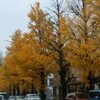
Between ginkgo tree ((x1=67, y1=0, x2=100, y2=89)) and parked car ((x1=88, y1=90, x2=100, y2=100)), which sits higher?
ginkgo tree ((x1=67, y1=0, x2=100, y2=89))

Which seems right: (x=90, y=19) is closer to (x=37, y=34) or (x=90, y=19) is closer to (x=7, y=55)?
(x=37, y=34)

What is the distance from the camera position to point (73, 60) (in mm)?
39344

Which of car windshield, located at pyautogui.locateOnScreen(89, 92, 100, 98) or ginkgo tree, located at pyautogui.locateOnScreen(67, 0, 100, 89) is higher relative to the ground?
ginkgo tree, located at pyautogui.locateOnScreen(67, 0, 100, 89)

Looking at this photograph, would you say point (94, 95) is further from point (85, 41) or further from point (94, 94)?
point (85, 41)

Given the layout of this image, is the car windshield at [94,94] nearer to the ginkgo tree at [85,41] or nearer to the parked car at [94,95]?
the parked car at [94,95]

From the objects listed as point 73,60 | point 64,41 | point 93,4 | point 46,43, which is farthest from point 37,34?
point 93,4

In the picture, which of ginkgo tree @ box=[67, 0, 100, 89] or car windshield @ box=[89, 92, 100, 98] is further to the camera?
car windshield @ box=[89, 92, 100, 98]

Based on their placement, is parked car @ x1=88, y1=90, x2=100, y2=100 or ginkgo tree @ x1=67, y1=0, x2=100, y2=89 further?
parked car @ x1=88, y1=90, x2=100, y2=100

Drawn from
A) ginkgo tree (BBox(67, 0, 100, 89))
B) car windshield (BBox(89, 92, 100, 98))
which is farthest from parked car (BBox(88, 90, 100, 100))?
ginkgo tree (BBox(67, 0, 100, 89))

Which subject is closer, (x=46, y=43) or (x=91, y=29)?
(x=91, y=29)

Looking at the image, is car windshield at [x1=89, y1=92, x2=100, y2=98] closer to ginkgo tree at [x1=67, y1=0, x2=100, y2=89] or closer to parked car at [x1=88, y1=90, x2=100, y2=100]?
parked car at [x1=88, y1=90, x2=100, y2=100]

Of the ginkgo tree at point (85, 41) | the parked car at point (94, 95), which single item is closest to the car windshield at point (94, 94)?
Answer: the parked car at point (94, 95)

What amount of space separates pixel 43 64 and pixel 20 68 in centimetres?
527

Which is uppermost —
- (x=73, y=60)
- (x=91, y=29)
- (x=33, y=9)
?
(x=33, y=9)
